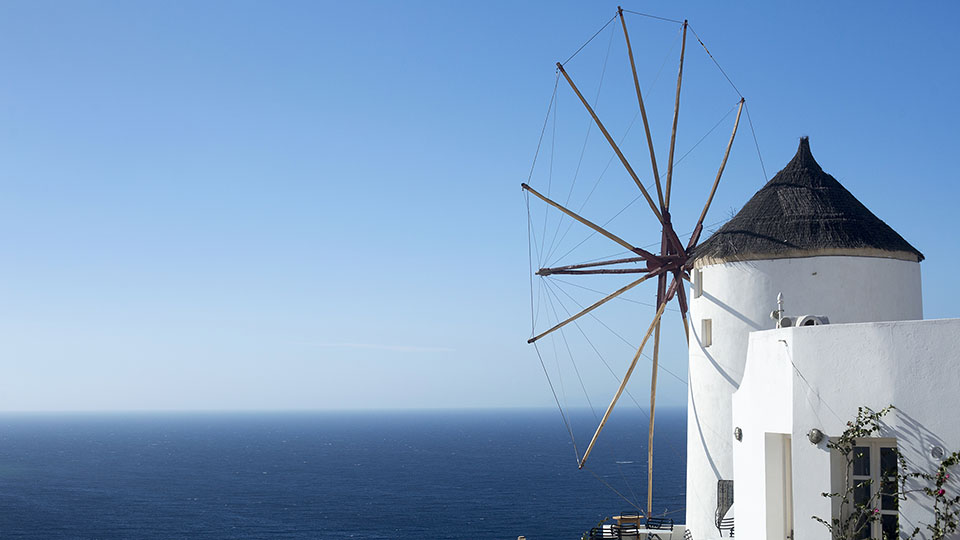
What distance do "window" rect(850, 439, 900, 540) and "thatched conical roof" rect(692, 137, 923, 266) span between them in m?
8.22

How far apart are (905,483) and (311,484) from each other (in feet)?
313

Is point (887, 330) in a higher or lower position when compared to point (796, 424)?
higher

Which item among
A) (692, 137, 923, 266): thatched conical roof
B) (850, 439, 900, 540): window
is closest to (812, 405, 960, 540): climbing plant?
(850, 439, 900, 540): window

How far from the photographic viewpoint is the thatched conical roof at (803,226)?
1934cm

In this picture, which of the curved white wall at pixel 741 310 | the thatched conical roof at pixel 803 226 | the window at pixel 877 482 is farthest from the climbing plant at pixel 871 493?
the thatched conical roof at pixel 803 226

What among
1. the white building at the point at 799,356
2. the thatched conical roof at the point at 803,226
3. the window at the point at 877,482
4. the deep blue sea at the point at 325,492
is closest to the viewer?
the white building at the point at 799,356

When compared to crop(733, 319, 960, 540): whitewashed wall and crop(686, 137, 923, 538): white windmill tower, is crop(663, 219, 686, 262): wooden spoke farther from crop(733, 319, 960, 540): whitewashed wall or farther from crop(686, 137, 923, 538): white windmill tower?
crop(733, 319, 960, 540): whitewashed wall

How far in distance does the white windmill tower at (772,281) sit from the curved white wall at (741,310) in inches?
0.9

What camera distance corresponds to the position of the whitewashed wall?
1107 centimetres

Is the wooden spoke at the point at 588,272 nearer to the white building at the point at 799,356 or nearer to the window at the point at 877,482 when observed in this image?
the white building at the point at 799,356

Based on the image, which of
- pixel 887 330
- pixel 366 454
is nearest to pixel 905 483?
pixel 887 330

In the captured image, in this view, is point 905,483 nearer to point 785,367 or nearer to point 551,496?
point 785,367

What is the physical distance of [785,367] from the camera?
41.2ft

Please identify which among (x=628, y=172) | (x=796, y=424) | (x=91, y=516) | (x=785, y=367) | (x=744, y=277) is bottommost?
(x=91, y=516)
